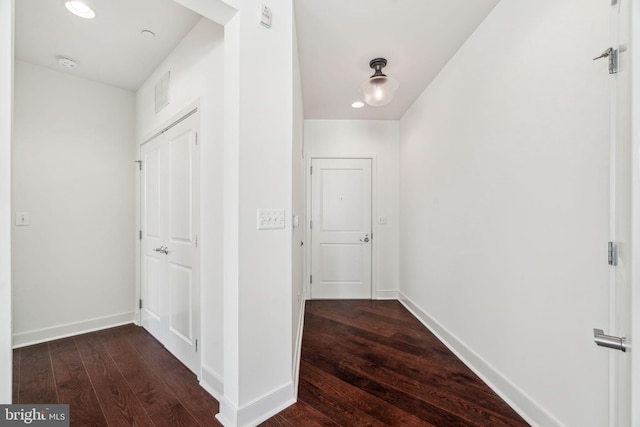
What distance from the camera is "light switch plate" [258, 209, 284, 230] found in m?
1.43

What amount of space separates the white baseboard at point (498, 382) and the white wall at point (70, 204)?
339 cm

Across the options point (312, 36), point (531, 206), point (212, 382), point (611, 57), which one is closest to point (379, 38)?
point (312, 36)

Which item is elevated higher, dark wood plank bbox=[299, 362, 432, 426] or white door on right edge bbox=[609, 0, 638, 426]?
white door on right edge bbox=[609, 0, 638, 426]

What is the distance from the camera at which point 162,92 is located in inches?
91.4

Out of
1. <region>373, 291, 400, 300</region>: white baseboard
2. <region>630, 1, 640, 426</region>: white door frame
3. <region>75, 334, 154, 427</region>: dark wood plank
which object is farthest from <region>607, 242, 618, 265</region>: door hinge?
<region>373, 291, 400, 300</region>: white baseboard

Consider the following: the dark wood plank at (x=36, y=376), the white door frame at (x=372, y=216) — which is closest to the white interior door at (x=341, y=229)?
the white door frame at (x=372, y=216)

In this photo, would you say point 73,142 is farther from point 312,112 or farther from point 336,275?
point 336,275

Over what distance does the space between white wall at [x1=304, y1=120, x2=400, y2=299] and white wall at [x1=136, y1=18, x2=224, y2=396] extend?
6.42 feet

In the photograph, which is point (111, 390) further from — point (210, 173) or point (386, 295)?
point (386, 295)

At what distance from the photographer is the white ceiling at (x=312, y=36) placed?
5.70ft

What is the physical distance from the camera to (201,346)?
1781 millimetres

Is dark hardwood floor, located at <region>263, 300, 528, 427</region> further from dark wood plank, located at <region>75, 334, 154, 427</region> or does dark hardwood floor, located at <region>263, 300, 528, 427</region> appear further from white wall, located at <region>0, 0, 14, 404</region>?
white wall, located at <region>0, 0, 14, 404</region>

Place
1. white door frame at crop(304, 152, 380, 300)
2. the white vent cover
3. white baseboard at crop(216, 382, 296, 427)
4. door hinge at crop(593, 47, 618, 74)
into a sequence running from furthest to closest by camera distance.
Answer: white door frame at crop(304, 152, 380, 300)
the white vent cover
white baseboard at crop(216, 382, 296, 427)
door hinge at crop(593, 47, 618, 74)

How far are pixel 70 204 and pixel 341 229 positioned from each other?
10.2ft
